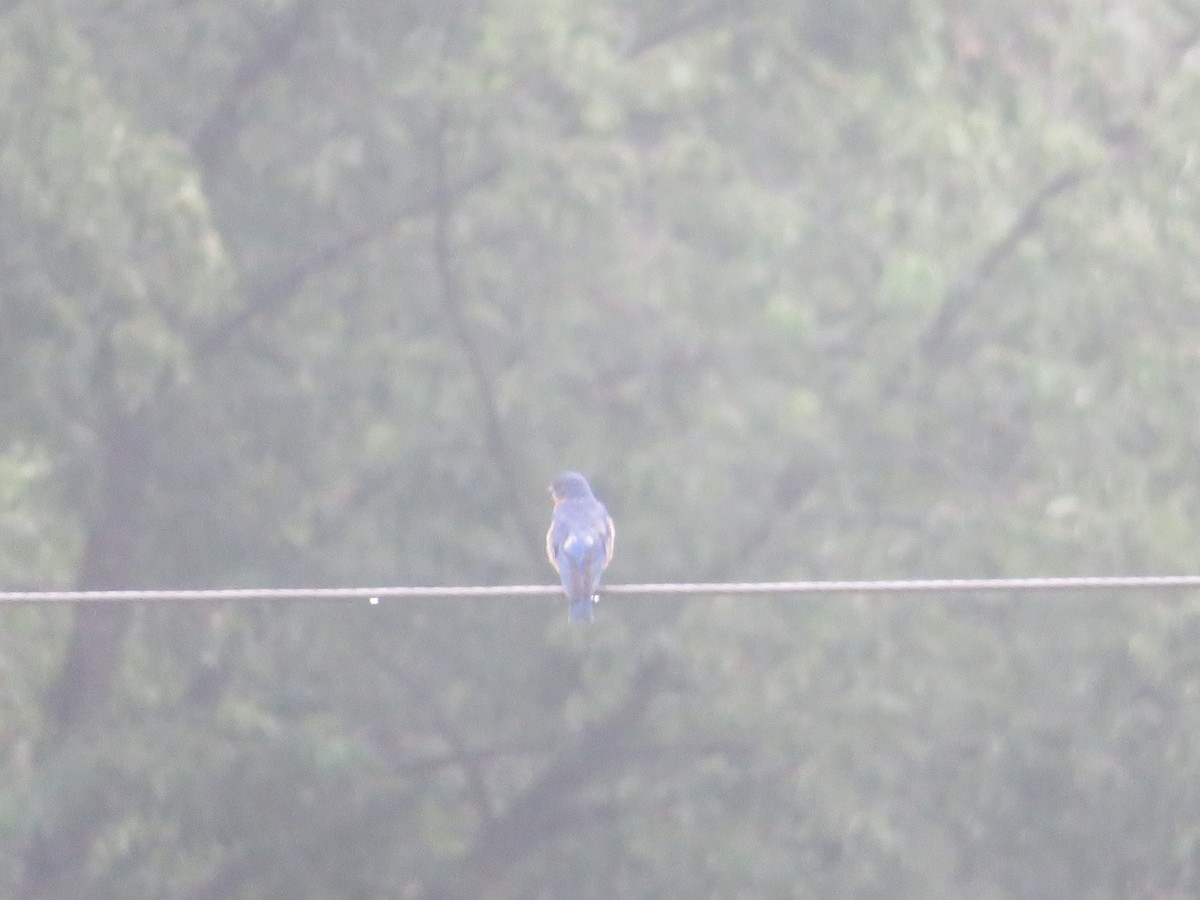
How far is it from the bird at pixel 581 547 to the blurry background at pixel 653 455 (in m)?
2.73

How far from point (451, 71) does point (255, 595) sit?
5.03 meters

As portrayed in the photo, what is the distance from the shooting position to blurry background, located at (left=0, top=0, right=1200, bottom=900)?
11.1 metres

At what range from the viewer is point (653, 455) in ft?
37.0

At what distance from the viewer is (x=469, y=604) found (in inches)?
471

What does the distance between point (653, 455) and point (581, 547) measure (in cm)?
344

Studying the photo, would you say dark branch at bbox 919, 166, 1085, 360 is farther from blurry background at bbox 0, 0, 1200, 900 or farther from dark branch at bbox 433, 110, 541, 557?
dark branch at bbox 433, 110, 541, 557

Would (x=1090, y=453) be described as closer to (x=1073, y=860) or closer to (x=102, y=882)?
(x=1073, y=860)

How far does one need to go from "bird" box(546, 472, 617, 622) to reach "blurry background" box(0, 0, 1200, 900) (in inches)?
107

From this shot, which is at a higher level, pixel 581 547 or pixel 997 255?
pixel 581 547

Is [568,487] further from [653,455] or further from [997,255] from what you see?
[997,255]

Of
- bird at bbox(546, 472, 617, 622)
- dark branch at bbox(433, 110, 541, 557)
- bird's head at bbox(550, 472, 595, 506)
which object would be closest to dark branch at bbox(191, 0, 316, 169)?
dark branch at bbox(433, 110, 541, 557)

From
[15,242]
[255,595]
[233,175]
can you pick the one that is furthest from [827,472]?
[255,595]

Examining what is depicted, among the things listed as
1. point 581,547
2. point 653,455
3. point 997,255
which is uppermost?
point 581,547

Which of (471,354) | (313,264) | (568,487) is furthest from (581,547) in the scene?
(313,264)
